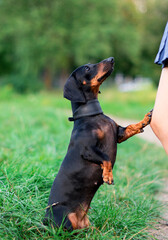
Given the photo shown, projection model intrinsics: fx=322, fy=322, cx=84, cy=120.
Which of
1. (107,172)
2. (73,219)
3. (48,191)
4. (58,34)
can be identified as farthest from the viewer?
(58,34)

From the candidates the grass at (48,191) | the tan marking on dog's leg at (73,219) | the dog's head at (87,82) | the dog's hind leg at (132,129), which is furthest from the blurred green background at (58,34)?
the tan marking on dog's leg at (73,219)

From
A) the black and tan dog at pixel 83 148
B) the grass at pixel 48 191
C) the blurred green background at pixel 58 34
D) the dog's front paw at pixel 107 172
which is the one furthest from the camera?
the blurred green background at pixel 58 34

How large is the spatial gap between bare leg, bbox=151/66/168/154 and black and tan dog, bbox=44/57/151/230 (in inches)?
4.2

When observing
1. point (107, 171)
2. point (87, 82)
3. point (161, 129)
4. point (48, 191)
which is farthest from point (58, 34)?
point (107, 171)

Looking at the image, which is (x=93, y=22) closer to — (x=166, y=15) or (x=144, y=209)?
(x=166, y=15)

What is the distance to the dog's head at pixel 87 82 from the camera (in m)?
2.29

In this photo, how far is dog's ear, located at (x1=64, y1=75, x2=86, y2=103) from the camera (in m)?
2.28

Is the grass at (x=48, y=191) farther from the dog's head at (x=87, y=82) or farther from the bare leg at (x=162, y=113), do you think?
the dog's head at (x=87, y=82)

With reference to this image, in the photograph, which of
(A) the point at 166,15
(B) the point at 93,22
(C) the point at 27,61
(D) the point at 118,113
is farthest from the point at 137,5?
(D) the point at 118,113

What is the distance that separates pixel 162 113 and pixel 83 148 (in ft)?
1.92

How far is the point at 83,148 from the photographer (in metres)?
2.16

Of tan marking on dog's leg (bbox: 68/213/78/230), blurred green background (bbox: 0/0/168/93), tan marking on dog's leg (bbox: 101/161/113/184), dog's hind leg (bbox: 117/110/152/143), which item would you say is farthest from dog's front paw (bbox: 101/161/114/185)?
blurred green background (bbox: 0/0/168/93)

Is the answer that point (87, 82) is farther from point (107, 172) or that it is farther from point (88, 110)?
point (107, 172)

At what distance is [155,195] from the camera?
12.8 feet
